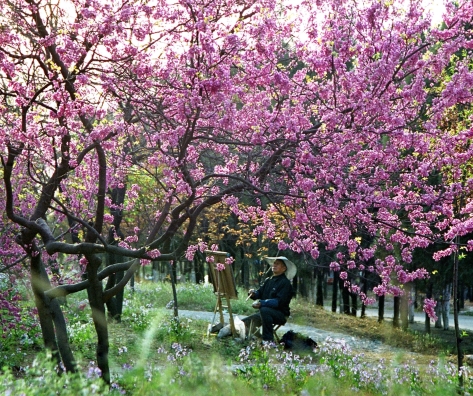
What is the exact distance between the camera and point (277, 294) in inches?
457

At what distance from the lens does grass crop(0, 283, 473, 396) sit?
4406 mm

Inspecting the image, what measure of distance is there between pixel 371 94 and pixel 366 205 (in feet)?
3.68

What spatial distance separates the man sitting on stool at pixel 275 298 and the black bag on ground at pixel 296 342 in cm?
64

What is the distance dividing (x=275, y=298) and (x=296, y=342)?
148 cm

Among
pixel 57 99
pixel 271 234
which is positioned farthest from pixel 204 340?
pixel 57 99

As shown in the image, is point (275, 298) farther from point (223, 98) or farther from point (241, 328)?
point (223, 98)

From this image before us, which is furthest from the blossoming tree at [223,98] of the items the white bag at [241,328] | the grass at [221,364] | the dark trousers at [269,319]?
the white bag at [241,328]

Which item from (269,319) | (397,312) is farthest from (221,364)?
(397,312)

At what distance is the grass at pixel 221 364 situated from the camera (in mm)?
4406

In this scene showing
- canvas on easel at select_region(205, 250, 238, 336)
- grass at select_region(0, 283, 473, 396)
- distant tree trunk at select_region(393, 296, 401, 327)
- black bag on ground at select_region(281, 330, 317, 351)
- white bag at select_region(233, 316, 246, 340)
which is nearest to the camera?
grass at select_region(0, 283, 473, 396)

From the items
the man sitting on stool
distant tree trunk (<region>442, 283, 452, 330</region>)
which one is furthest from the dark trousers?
distant tree trunk (<region>442, 283, 452, 330</region>)

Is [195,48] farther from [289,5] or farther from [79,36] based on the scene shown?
[289,5]

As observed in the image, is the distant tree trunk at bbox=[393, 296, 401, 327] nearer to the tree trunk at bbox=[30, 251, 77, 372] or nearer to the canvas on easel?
the canvas on easel

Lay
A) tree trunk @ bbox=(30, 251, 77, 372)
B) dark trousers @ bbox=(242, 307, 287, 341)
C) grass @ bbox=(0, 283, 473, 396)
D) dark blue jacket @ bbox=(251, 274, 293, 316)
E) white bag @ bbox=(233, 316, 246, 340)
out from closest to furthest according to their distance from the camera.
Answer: grass @ bbox=(0, 283, 473, 396), tree trunk @ bbox=(30, 251, 77, 372), dark trousers @ bbox=(242, 307, 287, 341), dark blue jacket @ bbox=(251, 274, 293, 316), white bag @ bbox=(233, 316, 246, 340)
